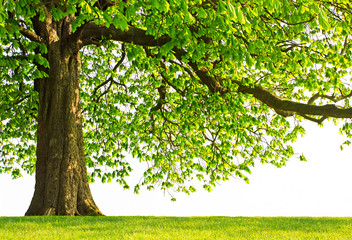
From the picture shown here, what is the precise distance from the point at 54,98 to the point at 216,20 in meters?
7.34

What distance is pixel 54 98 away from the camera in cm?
1382

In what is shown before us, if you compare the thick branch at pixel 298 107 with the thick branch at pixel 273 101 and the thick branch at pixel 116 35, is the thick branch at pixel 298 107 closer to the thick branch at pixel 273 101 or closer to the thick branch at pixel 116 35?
the thick branch at pixel 273 101

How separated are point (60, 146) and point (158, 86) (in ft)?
14.3

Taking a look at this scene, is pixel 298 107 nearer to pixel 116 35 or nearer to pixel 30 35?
pixel 116 35

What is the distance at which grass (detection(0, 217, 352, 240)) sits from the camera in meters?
8.48

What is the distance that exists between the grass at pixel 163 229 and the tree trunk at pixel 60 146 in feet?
6.45

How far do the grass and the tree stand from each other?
9.10 ft

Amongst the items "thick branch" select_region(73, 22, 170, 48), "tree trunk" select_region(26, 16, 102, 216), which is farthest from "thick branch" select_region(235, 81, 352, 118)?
"tree trunk" select_region(26, 16, 102, 216)

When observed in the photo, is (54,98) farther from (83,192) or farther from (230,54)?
(230,54)

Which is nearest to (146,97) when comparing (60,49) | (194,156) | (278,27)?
(194,156)

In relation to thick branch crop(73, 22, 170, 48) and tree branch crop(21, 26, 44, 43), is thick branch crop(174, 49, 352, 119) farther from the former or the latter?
tree branch crop(21, 26, 44, 43)

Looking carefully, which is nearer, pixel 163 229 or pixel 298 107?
pixel 163 229

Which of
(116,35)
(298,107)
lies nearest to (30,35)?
(116,35)

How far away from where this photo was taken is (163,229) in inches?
364
